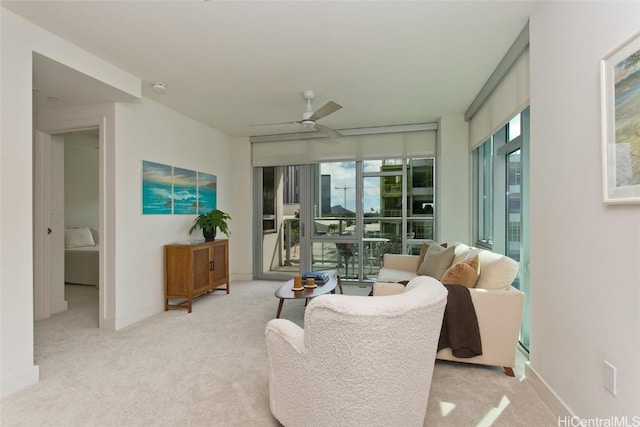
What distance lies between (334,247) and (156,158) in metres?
2.98

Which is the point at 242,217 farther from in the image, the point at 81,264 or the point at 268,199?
the point at 81,264

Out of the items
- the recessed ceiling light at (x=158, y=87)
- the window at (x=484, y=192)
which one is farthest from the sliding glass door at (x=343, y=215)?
the recessed ceiling light at (x=158, y=87)

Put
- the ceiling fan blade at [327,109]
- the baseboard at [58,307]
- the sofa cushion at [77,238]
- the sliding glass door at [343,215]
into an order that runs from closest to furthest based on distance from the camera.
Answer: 1. the ceiling fan blade at [327,109]
2. the baseboard at [58,307]
3. the sliding glass door at [343,215]
4. the sofa cushion at [77,238]

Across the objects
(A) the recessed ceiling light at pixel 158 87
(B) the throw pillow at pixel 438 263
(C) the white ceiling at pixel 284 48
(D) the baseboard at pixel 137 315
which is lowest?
(D) the baseboard at pixel 137 315

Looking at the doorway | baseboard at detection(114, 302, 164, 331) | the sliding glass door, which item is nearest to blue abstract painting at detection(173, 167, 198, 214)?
the doorway

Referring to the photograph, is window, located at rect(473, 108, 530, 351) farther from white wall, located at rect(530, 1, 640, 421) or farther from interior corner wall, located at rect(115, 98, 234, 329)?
interior corner wall, located at rect(115, 98, 234, 329)

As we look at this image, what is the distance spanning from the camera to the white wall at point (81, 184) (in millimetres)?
5789

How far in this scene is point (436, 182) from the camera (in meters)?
4.70

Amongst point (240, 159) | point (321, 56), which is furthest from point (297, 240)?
point (321, 56)

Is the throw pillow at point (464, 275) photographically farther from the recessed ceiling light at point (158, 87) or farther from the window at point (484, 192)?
the recessed ceiling light at point (158, 87)

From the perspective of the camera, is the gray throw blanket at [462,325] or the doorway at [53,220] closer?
the gray throw blanket at [462,325]

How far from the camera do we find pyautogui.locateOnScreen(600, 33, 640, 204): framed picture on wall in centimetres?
120

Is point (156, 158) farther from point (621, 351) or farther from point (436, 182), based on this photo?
point (621, 351)

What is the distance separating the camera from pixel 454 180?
434 cm
